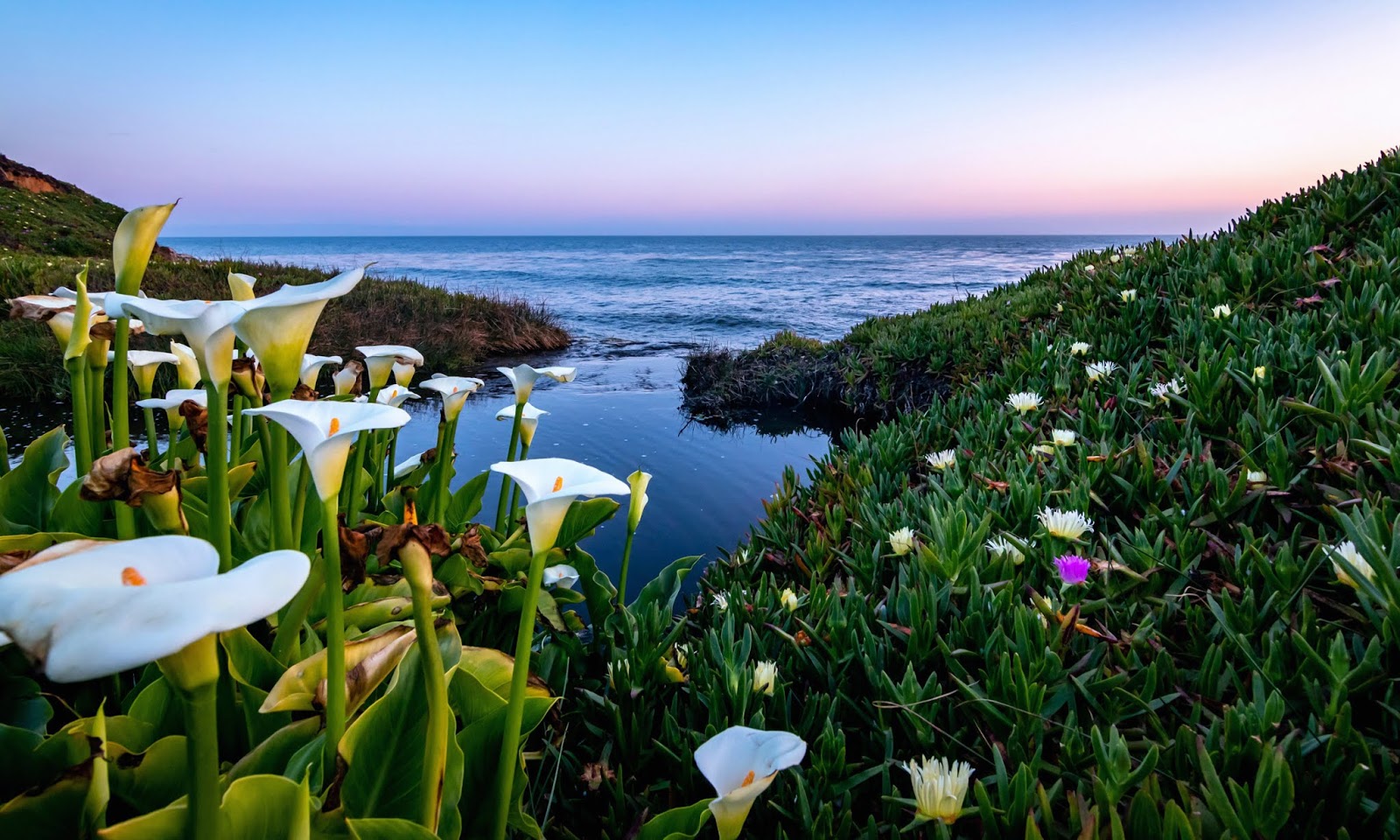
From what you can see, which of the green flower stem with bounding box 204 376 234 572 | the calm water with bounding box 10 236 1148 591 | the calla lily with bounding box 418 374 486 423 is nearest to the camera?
the green flower stem with bounding box 204 376 234 572

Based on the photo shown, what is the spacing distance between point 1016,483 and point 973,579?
1.86 feet

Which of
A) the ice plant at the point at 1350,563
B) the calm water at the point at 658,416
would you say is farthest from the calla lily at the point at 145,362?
the ice plant at the point at 1350,563

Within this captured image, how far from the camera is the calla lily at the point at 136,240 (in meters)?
1.02

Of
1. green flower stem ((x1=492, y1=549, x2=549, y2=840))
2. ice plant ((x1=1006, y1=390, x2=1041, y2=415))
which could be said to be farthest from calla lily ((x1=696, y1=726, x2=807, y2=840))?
ice plant ((x1=1006, y1=390, x2=1041, y2=415))

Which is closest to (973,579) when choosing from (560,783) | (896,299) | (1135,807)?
(1135,807)

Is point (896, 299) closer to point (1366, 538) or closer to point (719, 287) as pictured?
point (719, 287)

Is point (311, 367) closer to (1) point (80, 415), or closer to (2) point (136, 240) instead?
(1) point (80, 415)

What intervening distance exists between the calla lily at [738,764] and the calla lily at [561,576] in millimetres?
1013

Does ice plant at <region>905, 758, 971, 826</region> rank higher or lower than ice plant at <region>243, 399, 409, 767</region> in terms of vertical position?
lower

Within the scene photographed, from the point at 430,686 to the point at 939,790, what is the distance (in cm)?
70

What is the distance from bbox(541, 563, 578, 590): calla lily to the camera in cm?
178

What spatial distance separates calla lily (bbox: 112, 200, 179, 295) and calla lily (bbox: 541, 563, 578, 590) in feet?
3.35

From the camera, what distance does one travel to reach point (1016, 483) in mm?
1933

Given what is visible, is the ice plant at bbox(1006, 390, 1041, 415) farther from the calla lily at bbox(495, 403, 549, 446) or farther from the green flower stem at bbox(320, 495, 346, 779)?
the green flower stem at bbox(320, 495, 346, 779)
